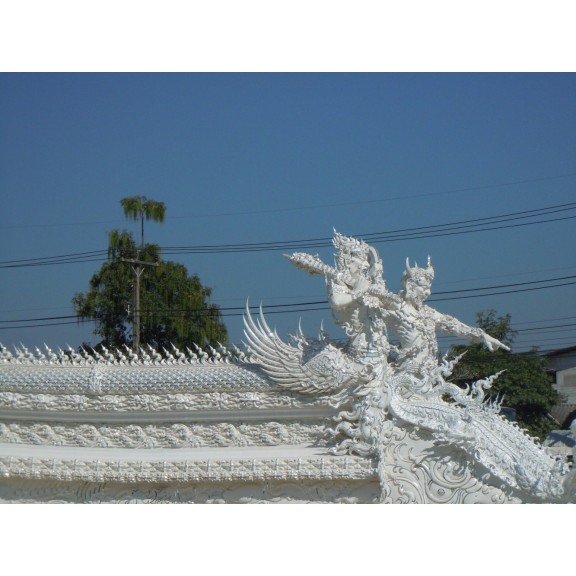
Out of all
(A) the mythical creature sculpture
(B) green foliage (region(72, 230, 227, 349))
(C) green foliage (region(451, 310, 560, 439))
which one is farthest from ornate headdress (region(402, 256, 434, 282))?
(B) green foliage (region(72, 230, 227, 349))

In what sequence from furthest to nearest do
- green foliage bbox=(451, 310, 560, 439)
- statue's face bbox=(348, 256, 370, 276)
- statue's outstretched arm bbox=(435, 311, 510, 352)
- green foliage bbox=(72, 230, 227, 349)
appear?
1. green foliage bbox=(72, 230, 227, 349)
2. green foliage bbox=(451, 310, 560, 439)
3. statue's face bbox=(348, 256, 370, 276)
4. statue's outstretched arm bbox=(435, 311, 510, 352)

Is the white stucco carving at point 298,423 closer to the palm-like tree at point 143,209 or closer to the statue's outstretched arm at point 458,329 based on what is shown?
the statue's outstretched arm at point 458,329

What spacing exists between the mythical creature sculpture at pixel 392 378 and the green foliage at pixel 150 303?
1152 centimetres

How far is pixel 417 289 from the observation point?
8.80 metres

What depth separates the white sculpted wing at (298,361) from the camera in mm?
8461

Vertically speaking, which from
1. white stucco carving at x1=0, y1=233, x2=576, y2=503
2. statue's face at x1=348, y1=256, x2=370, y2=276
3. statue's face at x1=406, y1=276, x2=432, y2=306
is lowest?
white stucco carving at x1=0, y1=233, x2=576, y2=503

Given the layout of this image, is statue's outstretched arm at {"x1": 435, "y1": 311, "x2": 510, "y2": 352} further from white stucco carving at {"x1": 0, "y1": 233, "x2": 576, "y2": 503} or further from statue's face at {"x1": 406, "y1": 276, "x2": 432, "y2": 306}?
statue's face at {"x1": 406, "y1": 276, "x2": 432, "y2": 306}

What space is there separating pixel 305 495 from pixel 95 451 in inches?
78.8

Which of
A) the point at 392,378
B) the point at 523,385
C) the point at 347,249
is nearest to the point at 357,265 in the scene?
the point at 347,249

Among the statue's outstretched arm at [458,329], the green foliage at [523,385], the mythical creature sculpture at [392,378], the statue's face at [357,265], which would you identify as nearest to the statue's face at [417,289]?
the mythical creature sculpture at [392,378]

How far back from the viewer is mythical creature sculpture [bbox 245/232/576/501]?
804 cm

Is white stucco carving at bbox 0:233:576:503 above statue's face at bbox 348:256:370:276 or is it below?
below

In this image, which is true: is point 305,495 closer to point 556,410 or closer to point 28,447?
point 28,447

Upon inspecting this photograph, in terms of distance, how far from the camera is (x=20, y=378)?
30.5 ft
